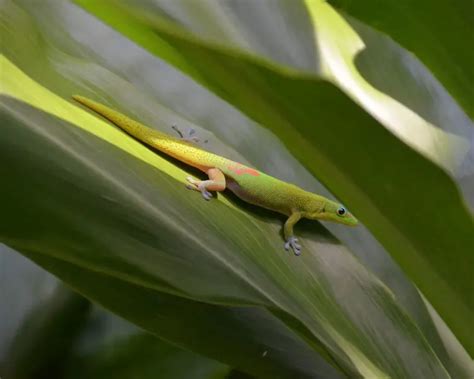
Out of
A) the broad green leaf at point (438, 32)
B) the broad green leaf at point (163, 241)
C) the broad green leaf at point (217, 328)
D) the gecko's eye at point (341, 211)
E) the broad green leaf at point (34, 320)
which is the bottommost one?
the broad green leaf at point (34, 320)

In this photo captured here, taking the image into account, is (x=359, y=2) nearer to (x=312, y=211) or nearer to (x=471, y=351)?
(x=312, y=211)

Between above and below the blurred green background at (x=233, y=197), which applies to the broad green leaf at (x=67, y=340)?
below

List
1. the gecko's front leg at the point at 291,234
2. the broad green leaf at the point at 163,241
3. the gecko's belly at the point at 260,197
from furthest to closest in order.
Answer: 1. the gecko's belly at the point at 260,197
2. the gecko's front leg at the point at 291,234
3. the broad green leaf at the point at 163,241

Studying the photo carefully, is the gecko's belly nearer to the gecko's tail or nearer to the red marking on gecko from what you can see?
the red marking on gecko

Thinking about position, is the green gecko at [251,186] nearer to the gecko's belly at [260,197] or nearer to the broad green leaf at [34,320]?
the gecko's belly at [260,197]

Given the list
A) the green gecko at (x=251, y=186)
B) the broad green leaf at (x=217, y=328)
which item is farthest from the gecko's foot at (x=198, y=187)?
the broad green leaf at (x=217, y=328)

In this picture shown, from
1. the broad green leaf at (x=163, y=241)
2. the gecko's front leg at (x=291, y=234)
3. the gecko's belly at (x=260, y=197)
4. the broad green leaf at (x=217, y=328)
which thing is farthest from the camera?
the gecko's belly at (x=260, y=197)

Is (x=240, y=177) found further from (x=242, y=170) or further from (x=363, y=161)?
(x=363, y=161)
